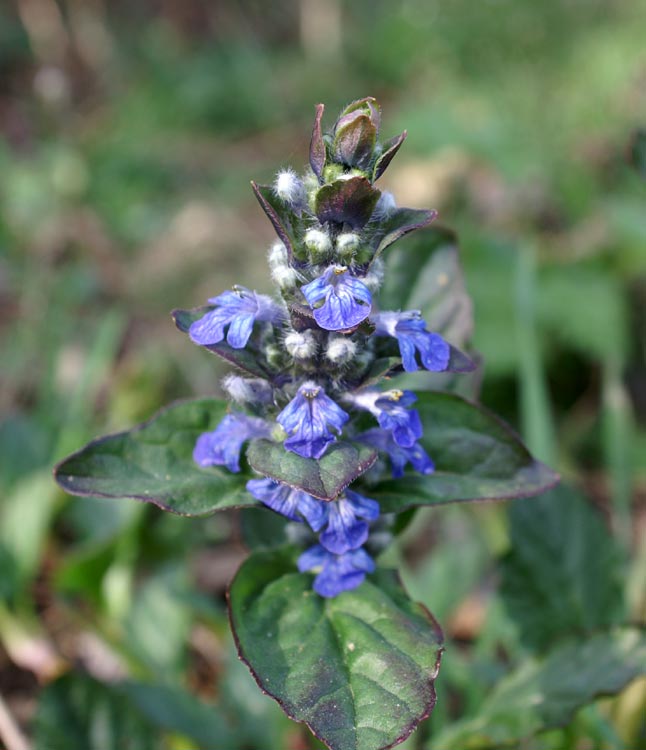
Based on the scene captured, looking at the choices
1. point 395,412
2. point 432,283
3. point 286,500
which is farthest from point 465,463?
point 432,283

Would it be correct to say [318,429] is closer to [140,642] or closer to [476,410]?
[476,410]

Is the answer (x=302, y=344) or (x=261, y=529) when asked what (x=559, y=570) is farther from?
(x=302, y=344)

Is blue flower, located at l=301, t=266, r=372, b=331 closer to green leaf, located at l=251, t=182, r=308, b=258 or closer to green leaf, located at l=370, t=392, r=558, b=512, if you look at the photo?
green leaf, located at l=251, t=182, r=308, b=258

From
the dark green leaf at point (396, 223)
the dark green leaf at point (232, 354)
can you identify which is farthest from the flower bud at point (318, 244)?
the dark green leaf at point (232, 354)

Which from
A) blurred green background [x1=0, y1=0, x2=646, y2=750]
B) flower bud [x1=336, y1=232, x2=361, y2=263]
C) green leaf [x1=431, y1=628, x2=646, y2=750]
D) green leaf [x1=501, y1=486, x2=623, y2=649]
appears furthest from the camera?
blurred green background [x1=0, y1=0, x2=646, y2=750]

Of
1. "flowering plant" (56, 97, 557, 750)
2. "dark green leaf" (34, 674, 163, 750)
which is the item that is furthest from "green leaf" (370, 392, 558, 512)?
"dark green leaf" (34, 674, 163, 750)

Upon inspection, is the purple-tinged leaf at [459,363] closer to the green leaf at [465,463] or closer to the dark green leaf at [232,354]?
the green leaf at [465,463]
